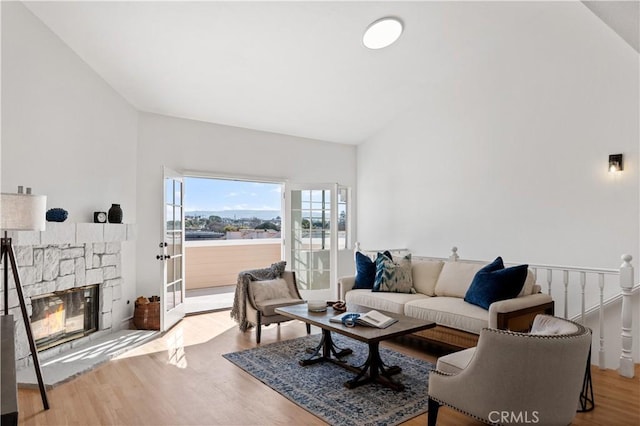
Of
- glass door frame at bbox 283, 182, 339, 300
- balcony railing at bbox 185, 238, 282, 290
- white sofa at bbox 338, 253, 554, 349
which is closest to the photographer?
white sofa at bbox 338, 253, 554, 349

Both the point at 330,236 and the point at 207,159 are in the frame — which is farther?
the point at 330,236

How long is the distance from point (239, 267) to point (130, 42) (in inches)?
215

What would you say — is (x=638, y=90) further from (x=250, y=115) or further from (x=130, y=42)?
(x=130, y=42)

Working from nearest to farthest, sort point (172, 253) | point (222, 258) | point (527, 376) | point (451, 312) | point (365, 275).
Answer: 1. point (527, 376)
2. point (451, 312)
3. point (365, 275)
4. point (172, 253)
5. point (222, 258)

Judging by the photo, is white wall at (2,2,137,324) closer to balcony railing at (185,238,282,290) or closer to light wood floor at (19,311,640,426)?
light wood floor at (19,311,640,426)

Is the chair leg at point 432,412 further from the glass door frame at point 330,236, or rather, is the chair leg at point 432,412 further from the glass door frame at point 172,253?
the glass door frame at point 330,236

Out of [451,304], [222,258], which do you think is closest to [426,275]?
[451,304]

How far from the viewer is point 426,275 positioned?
4.67 m

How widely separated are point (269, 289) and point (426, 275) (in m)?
1.82

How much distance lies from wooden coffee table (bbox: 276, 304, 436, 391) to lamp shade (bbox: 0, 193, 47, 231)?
6.94ft

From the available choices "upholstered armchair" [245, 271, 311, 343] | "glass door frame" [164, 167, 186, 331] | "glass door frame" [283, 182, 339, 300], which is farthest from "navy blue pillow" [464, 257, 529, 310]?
"glass door frame" [164, 167, 186, 331]

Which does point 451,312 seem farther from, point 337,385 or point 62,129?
point 62,129

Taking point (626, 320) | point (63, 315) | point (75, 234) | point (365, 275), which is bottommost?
point (63, 315)

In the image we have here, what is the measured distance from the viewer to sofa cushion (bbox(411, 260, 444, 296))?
459 centimetres
